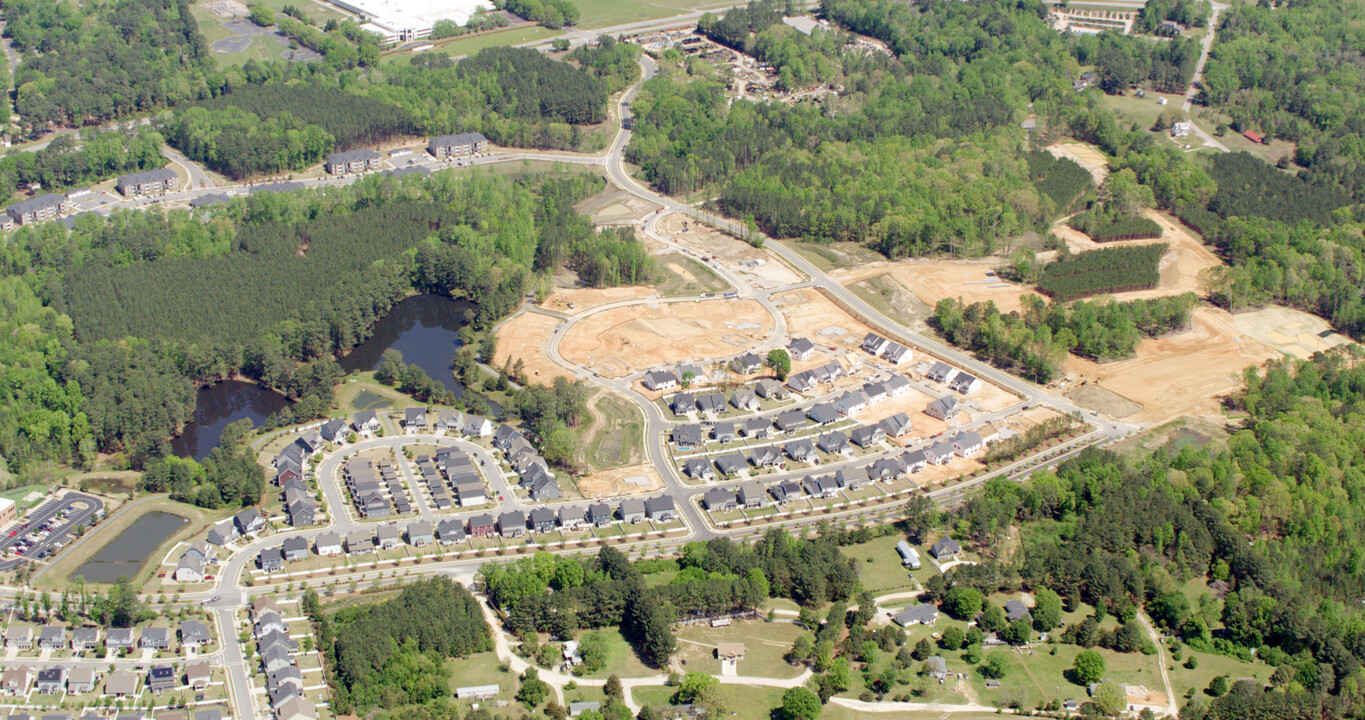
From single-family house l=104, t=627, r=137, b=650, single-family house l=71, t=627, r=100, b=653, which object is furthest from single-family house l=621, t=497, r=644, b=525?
single-family house l=71, t=627, r=100, b=653

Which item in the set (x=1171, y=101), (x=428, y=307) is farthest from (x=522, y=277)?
(x=1171, y=101)

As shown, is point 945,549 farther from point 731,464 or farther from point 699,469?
point 699,469

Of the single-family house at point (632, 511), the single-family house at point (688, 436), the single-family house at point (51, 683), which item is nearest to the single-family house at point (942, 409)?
the single-family house at point (688, 436)

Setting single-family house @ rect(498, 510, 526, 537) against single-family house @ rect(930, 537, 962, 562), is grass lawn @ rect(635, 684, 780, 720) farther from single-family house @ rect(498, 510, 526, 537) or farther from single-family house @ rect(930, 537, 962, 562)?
single-family house @ rect(498, 510, 526, 537)

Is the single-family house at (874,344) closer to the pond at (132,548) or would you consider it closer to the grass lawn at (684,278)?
the grass lawn at (684,278)

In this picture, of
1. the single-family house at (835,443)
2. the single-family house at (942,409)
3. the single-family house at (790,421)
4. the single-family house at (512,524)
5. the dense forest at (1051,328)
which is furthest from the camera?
the dense forest at (1051,328)

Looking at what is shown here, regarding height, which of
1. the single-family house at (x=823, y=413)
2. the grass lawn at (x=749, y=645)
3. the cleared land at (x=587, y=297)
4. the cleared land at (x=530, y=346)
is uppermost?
the cleared land at (x=587, y=297)

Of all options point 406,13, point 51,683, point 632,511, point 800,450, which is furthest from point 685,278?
point 406,13
